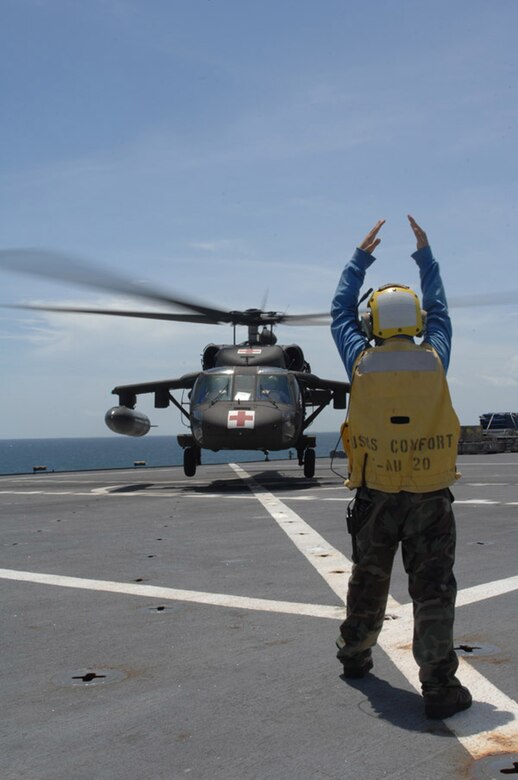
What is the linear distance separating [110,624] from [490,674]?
235cm

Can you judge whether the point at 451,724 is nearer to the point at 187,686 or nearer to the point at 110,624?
the point at 187,686

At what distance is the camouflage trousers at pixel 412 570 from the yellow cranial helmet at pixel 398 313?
2.69 feet

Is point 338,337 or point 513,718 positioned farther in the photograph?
point 338,337

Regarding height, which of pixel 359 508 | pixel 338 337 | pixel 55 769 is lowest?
pixel 55 769

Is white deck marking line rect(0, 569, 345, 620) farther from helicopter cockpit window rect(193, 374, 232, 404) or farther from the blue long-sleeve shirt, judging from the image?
helicopter cockpit window rect(193, 374, 232, 404)

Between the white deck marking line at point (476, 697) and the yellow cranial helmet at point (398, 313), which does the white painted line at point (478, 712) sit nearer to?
the white deck marking line at point (476, 697)

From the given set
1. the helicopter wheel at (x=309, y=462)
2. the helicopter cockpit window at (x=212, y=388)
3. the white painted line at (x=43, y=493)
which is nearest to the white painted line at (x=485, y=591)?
the white painted line at (x=43, y=493)

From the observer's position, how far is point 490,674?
384 centimetres

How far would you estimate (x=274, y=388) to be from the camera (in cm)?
1766

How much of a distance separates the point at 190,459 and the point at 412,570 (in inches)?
663

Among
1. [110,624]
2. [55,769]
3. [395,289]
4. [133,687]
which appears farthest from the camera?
[110,624]

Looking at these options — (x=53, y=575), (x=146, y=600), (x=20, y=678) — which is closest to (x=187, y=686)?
(x=20, y=678)

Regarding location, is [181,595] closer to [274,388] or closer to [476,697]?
[476,697]

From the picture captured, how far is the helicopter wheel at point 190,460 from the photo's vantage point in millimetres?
20156
